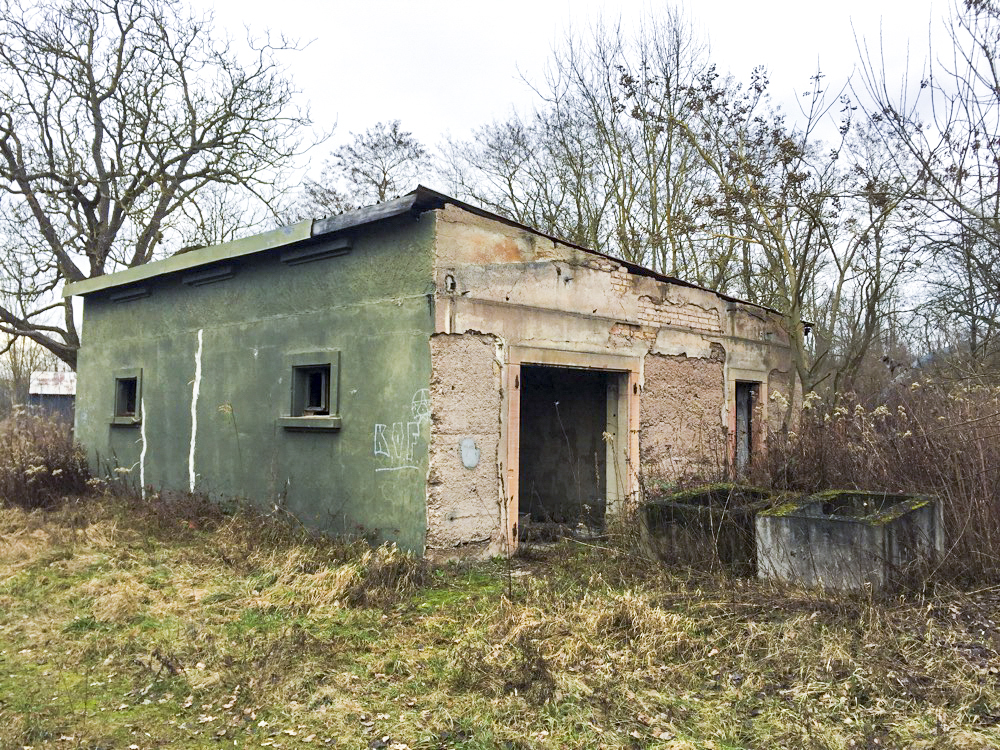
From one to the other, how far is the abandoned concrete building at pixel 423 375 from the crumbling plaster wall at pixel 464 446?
0.02m

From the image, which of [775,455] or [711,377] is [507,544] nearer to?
[775,455]

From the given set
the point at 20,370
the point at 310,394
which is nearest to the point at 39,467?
the point at 310,394

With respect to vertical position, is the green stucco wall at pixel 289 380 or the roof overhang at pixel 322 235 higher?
the roof overhang at pixel 322 235

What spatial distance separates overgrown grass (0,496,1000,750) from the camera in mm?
3812

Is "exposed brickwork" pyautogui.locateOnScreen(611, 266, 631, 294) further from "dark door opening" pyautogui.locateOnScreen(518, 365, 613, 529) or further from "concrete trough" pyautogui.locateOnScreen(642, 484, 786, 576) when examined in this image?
"concrete trough" pyautogui.locateOnScreen(642, 484, 786, 576)

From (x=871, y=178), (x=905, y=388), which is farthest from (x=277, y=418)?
(x=871, y=178)

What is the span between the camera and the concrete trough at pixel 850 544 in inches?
209

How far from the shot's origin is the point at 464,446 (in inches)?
288

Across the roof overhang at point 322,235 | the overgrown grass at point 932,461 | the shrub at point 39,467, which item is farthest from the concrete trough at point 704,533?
the shrub at point 39,467

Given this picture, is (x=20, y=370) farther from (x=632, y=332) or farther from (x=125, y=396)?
(x=632, y=332)

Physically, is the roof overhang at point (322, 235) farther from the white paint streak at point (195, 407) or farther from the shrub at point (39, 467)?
the shrub at point (39, 467)

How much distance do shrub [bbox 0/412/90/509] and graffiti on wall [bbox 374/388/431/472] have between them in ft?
18.3

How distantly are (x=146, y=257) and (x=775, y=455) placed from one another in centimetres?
1592

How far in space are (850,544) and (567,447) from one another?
506cm
